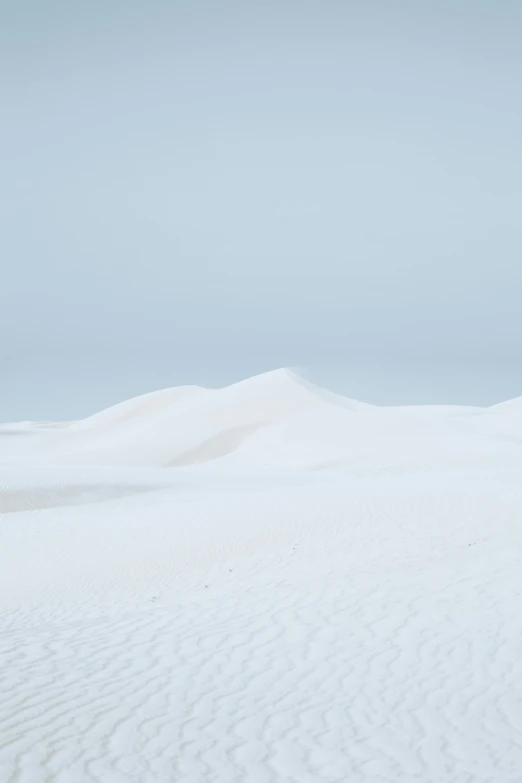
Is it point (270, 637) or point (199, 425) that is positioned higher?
point (199, 425)

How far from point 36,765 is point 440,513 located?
10.8 meters

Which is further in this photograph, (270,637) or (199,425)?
(199,425)

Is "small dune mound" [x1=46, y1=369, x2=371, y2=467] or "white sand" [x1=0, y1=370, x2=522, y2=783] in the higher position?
"small dune mound" [x1=46, y1=369, x2=371, y2=467]

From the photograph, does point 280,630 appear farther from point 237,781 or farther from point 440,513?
point 440,513

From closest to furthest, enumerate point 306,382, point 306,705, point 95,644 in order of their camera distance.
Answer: point 306,705 < point 95,644 < point 306,382

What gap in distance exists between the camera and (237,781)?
482 centimetres

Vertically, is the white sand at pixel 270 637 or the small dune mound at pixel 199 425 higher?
the small dune mound at pixel 199 425

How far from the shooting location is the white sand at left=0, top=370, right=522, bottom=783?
520 centimetres

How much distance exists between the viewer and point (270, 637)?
788 cm

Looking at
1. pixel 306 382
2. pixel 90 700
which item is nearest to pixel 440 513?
pixel 90 700

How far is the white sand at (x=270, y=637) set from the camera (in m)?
5.20

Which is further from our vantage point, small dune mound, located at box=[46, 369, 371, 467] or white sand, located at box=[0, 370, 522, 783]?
small dune mound, located at box=[46, 369, 371, 467]

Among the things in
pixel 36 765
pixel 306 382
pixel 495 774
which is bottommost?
pixel 495 774

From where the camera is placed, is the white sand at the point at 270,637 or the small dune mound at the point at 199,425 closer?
the white sand at the point at 270,637
